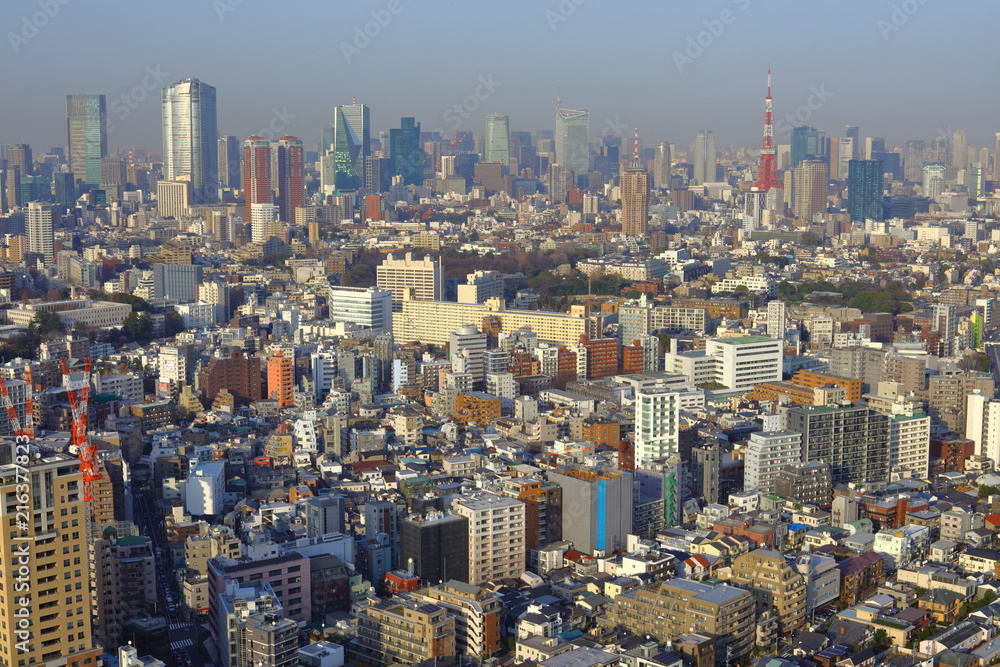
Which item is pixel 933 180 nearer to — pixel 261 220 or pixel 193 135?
pixel 261 220

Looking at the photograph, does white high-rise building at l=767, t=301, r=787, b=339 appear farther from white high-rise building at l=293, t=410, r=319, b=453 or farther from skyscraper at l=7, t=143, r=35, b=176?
skyscraper at l=7, t=143, r=35, b=176

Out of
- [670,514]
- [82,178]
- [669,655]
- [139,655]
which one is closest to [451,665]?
[669,655]

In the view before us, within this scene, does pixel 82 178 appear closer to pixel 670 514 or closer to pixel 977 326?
pixel 977 326

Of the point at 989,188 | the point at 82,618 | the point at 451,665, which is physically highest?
the point at 989,188

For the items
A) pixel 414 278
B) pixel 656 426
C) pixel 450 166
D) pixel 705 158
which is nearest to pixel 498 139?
pixel 450 166

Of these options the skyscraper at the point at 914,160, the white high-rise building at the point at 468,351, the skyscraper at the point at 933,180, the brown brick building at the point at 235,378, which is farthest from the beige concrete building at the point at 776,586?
the skyscraper at the point at 914,160

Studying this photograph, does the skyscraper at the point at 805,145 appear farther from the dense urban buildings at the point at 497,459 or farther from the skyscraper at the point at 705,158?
the dense urban buildings at the point at 497,459
